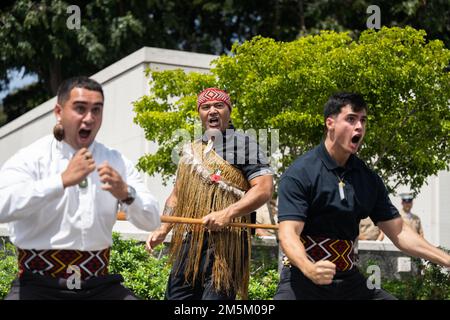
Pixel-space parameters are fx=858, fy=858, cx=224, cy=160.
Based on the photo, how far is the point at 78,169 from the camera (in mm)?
3807

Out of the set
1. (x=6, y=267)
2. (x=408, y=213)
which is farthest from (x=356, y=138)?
(x=408, y=213)

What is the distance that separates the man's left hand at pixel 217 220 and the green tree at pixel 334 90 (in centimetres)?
367

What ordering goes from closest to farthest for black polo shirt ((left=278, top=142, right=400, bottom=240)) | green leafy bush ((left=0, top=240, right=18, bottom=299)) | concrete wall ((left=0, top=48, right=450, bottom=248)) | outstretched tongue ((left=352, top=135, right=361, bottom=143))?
black polo shirt ((left=278, top=142, right=400, bottom=240)), outstretched tongue ((left=352, top=135, right=361, bottom=143)), green leafy bush ((left=0, top=240, right=18, bottom=299)), concrete wall ((left=0, top=48, right=450, bottom=248))

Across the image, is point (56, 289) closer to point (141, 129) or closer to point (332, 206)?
point (332, 206)

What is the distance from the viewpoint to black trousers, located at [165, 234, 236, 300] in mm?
5828

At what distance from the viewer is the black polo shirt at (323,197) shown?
189 inches

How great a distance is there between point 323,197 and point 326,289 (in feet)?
1.72

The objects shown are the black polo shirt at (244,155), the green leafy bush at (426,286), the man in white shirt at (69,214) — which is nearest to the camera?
the man in white shirt at (69,214)

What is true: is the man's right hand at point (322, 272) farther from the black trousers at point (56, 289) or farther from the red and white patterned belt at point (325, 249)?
the black trousers at point (56, 289)

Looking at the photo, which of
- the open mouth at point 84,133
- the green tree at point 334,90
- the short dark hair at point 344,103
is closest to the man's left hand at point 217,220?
the short dark hair at point 344,103

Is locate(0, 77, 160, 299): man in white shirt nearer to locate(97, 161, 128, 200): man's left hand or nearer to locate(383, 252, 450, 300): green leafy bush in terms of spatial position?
locate(97, 161, 128, 200): man's left hand

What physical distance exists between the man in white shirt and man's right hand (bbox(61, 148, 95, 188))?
15cm

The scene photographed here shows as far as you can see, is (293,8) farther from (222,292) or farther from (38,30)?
(222,292)

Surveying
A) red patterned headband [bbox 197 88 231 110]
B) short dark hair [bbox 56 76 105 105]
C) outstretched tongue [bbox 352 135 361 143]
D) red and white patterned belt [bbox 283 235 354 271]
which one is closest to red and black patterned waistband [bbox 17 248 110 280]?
short dark hair [bbox 56 76 105 105]
